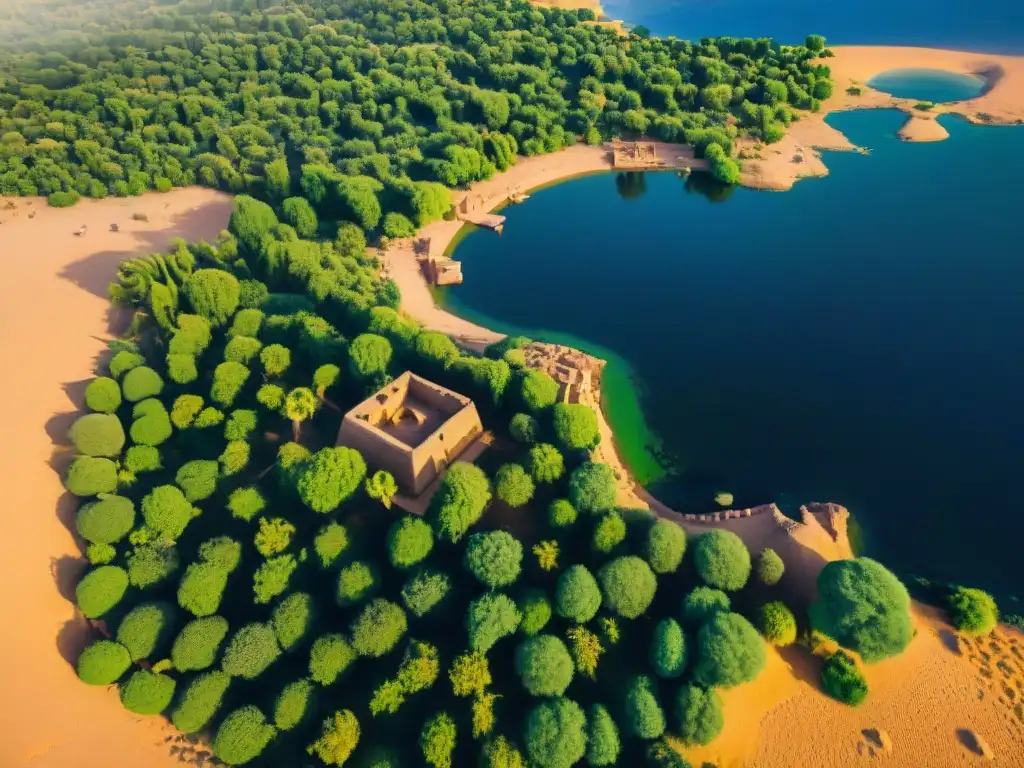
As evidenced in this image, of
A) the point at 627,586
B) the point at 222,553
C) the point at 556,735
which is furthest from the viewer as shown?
the point at 222,553

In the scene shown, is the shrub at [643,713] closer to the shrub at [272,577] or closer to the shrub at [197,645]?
the shrub at [272,577]

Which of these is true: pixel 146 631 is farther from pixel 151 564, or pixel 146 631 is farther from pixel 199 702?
pixel 199 702

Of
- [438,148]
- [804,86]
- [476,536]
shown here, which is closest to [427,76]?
[438,148]

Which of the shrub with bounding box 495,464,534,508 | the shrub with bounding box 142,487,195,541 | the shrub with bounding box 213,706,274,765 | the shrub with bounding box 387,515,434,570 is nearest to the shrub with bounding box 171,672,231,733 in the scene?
the shrub with bounding box 213,706,274,765

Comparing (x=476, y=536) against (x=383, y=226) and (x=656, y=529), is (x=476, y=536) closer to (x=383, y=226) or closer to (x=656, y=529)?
(x=656, y=529)

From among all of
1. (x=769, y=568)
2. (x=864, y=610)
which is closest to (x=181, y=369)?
(x=769, y=568)

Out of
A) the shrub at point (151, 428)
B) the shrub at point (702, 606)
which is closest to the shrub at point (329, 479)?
the shrub at point (151, 428)
